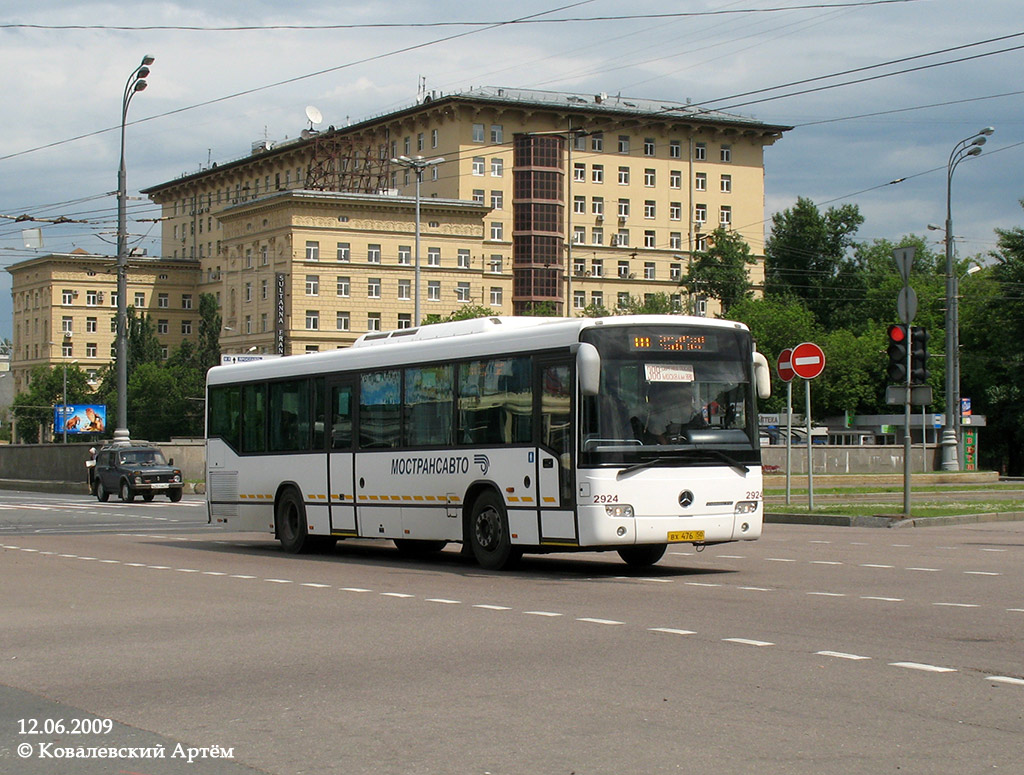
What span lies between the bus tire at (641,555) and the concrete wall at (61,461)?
123 feet

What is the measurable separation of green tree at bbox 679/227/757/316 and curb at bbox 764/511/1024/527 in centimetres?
8088

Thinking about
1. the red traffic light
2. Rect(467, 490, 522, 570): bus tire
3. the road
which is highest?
the red traffic light

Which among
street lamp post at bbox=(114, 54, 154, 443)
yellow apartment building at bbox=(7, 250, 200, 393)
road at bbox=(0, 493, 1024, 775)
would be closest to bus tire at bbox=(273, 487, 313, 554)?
road at bbox=(0, 493, 1024, 775)

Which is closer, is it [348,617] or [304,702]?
[304,702]

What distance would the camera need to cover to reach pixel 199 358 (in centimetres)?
12800

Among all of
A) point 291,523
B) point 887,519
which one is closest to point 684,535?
point 291,523

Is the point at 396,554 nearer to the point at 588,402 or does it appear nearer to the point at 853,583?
the point at 588,402

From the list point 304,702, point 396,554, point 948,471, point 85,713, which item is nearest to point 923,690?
point 304,702

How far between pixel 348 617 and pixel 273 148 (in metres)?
118

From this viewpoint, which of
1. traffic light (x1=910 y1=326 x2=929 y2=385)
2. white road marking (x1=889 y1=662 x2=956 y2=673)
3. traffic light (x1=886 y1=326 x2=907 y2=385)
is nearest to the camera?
white road marking (x1=889 y1=662 x2=956 y2=673)

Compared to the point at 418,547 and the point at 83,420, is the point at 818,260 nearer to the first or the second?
the point at 83,420

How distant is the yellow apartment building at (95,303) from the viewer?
139 m

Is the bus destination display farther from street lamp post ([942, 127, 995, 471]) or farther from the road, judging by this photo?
street lamp post ([942, 127, 995, 471])

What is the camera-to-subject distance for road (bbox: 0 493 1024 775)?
Answer: 684 cm
